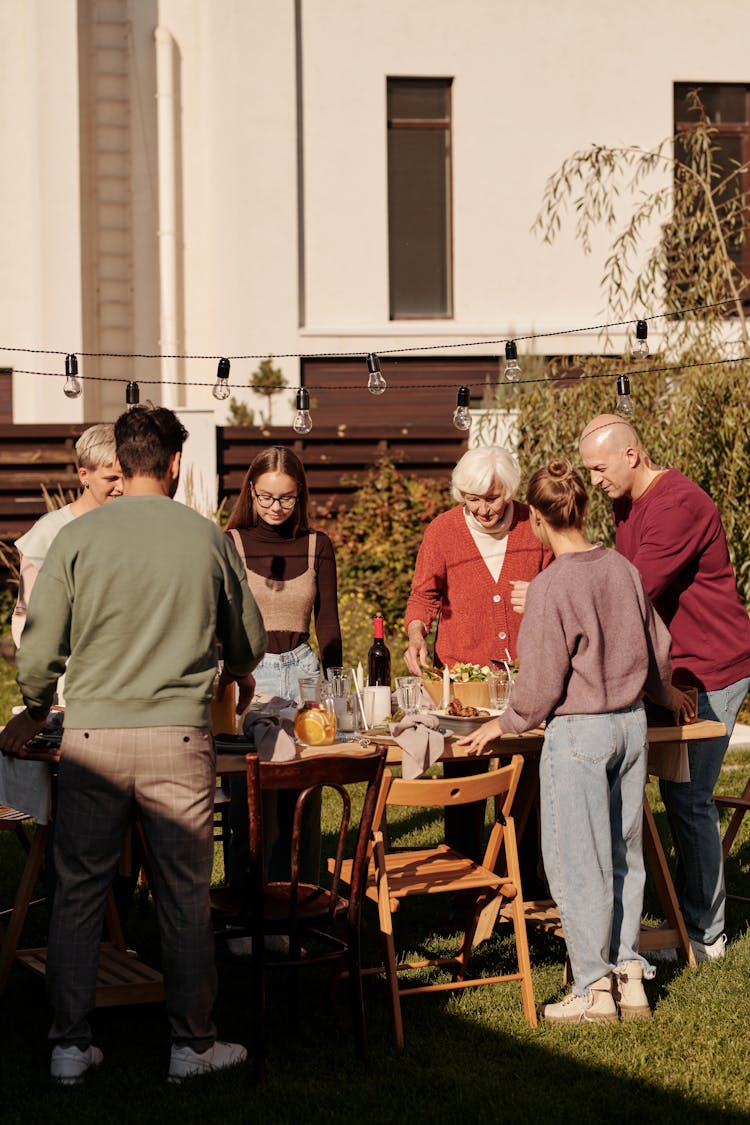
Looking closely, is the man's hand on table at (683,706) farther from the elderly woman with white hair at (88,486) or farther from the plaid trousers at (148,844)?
the elderly woman with white hair at (88,486)

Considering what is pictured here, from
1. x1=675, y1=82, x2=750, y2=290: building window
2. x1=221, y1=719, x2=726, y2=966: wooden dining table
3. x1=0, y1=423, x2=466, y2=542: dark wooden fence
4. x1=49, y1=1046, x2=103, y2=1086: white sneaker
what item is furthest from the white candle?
x1=675, y1=82, x2=750, y2=290: building window

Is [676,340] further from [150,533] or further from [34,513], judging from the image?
A: [150,533]

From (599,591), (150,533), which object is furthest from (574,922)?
(150,533)

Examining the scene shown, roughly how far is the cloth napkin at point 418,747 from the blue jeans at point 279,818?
696 mm

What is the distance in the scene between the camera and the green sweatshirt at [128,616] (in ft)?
11.6

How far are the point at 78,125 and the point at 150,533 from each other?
967cm

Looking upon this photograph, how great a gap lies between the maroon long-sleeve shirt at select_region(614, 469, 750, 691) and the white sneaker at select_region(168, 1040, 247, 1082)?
6.64 ft

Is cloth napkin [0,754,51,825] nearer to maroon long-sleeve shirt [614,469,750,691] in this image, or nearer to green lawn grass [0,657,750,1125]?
green lawn grass [0,657,750,1125]

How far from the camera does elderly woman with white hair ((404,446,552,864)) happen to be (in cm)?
502

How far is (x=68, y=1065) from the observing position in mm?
3703

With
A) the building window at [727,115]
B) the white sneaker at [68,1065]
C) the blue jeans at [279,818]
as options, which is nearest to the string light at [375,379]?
the blue jeans at [279,818]

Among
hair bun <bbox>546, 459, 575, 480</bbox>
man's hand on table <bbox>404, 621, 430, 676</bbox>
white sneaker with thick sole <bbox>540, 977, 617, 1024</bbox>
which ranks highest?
hair bun <bbox>546, 459, 575, 480</bbox>

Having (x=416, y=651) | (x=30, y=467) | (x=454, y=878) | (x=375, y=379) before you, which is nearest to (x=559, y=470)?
(x=416, y=651)

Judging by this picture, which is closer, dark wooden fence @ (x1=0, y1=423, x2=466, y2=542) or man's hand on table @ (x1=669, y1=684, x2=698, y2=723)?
man's hand on table @ (x1=669, y1=684, x2=698, y2=723)
